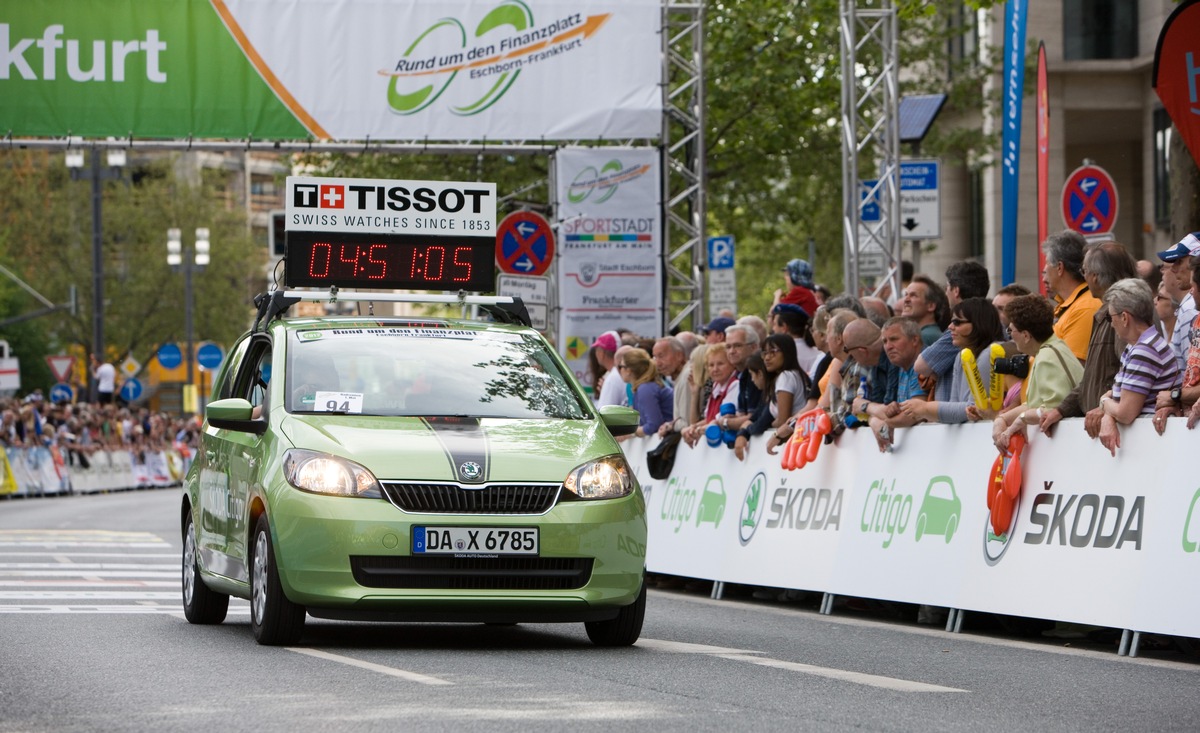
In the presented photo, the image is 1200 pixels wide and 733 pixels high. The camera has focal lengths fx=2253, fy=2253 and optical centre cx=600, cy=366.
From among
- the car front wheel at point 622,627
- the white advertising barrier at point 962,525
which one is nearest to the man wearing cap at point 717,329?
the white advertising barrier at point 962,525

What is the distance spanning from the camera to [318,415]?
36.9ft

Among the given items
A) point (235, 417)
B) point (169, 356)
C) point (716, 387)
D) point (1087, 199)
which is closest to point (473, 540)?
point (235, 417)

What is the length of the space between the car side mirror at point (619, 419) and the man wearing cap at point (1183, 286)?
274 centimetres

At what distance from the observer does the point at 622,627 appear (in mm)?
11109

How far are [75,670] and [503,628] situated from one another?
330 cm

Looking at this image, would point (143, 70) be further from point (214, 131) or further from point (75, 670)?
point (75, 670)

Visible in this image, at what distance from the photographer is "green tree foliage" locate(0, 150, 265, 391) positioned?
75.8m

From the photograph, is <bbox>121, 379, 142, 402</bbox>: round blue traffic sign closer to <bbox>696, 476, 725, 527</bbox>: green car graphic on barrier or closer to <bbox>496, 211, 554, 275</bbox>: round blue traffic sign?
<bbox>496, 211, 554, 275</bbox>: round blue traffic sign

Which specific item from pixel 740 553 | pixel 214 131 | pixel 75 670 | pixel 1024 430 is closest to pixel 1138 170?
pixel 214 131

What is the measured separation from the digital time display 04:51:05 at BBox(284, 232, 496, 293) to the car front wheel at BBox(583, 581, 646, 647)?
3.55 m

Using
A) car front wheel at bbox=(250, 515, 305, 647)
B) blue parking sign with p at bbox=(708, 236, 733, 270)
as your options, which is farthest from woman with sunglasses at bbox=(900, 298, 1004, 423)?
blue parking sign with p at bbox=(708, 236, 733, 270)

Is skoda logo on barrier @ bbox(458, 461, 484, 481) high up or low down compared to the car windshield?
down

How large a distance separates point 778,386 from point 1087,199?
4.87 metres

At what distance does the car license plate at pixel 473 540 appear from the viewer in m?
10.4
